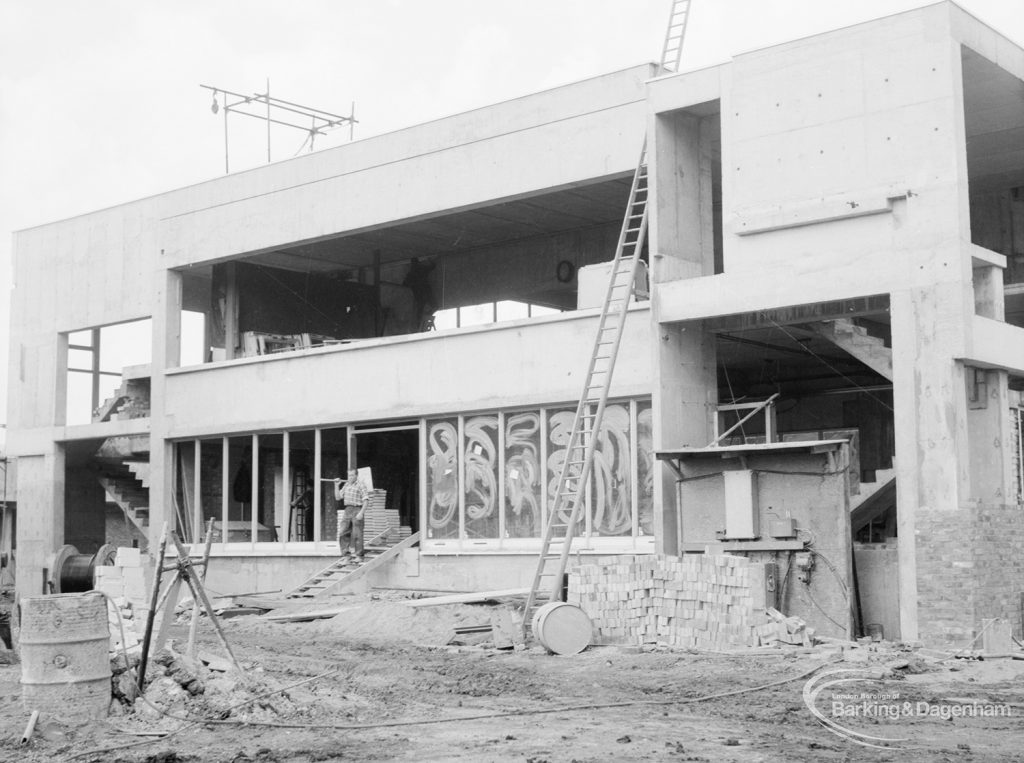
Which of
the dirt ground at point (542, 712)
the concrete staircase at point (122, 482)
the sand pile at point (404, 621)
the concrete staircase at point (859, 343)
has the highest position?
the concrete staircase at point (859, 343)

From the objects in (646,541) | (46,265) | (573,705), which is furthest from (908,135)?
(46,265)

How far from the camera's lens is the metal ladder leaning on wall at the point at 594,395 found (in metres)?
19.5

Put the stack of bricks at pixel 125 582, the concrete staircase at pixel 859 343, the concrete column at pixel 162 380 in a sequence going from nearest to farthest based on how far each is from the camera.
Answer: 1. the concrete staircase at pixel 859 343
2. the stack of bricks at pixel 125 582
3. the concrete column at pixel 162 380

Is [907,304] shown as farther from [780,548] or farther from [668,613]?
[668,613]

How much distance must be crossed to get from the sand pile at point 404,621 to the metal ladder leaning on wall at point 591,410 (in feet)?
3.46

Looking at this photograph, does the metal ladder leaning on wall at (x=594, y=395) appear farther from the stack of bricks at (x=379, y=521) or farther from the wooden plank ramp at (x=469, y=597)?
the stack of bricks at (x=379, y=521)

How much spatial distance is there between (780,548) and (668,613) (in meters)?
1.91

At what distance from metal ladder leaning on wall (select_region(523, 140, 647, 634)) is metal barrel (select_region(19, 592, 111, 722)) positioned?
26.2 ft

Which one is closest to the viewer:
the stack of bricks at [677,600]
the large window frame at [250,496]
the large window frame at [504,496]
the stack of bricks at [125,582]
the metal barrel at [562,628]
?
the stack of bricks at [677,600]

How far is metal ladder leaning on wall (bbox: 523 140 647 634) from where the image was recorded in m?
19.4

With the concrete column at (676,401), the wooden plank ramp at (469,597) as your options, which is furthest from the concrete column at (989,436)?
the wooden plank ramp at (469,597)

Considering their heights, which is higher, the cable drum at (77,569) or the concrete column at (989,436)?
the concrete column at (989,436)

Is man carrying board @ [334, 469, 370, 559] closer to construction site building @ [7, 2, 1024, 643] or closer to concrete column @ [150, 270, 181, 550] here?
construction site building @ [7, 2, 1024, 643]

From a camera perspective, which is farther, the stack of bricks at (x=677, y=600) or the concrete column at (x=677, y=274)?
the concrete column at (x=677, y=274)
